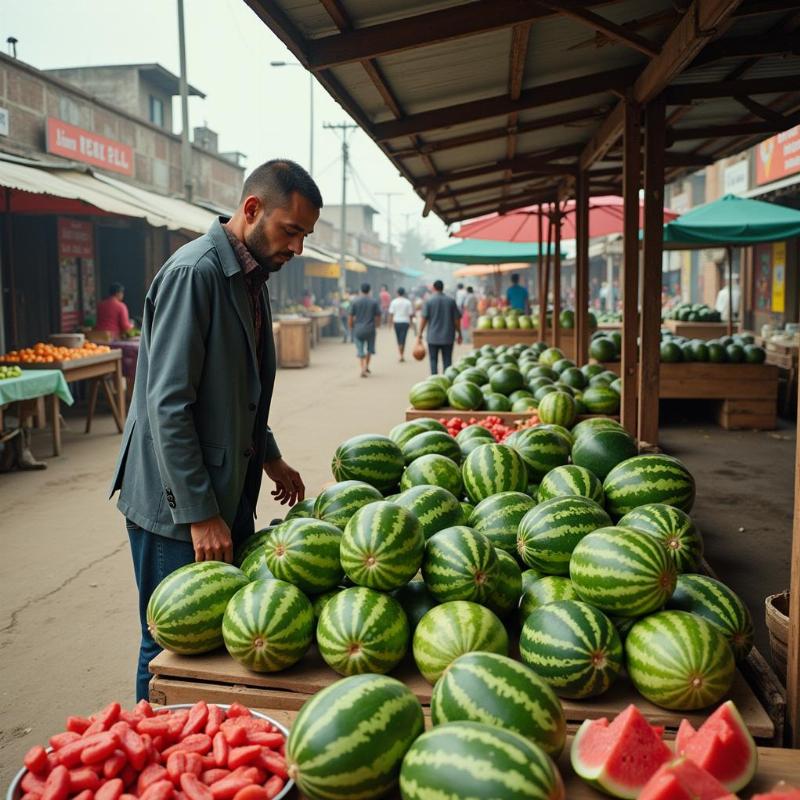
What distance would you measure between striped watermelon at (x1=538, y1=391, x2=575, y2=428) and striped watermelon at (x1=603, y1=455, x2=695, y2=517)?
2.74 meters

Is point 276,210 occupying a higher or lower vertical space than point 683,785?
higher

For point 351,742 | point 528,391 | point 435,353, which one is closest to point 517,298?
point 435,353

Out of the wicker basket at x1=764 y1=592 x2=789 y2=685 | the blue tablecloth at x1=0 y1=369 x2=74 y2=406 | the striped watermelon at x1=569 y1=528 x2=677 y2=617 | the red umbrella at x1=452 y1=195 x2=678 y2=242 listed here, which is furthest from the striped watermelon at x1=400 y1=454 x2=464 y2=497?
the red umbrella at x1=452 y1=195 x2=678 y2=242

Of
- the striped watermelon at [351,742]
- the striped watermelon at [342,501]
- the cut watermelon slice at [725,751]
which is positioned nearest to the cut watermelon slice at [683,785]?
the cut watermelon slice at [725,751]

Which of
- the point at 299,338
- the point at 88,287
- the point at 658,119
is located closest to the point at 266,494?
the point at 658,119

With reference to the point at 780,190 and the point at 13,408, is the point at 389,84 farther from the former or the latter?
the point at 780,190

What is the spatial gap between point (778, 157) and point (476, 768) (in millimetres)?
19326

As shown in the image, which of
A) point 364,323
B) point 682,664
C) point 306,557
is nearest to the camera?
point 682,664

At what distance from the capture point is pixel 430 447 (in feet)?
12.9

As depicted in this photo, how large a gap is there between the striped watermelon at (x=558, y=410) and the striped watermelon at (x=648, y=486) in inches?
108

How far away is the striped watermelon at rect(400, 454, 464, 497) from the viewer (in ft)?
11.4

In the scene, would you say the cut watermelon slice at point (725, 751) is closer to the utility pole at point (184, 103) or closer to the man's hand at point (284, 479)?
the man's hand at point (284, 479)

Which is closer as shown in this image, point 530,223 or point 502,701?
point 502,701

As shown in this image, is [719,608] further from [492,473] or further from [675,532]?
A: [492,473]
